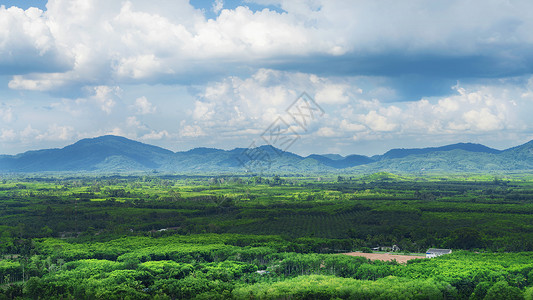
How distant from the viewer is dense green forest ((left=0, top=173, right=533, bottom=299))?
2167 inches

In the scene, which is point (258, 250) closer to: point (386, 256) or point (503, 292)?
point (386, 256)

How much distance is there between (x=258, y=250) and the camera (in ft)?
252

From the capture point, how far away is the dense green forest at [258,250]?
55.0m

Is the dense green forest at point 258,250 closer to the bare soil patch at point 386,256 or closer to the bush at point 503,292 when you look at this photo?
the bush at point 503,292

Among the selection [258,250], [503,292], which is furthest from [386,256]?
[503,292]

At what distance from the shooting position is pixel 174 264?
67312 mm

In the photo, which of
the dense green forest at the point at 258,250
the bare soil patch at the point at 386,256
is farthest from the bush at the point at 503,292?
the bare soil patch at the point at 386,256

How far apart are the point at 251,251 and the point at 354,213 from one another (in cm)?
6967

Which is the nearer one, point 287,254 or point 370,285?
point 370,285

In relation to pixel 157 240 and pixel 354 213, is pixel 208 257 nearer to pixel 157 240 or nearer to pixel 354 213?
pixel 157 240

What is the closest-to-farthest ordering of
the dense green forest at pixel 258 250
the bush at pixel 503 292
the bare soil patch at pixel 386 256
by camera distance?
the bush at pixel 503 292, the dense green forest at pixel 258 250, the bare soil patch at pixel 386 256

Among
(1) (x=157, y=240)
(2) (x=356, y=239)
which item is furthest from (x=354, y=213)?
(1) (x=157, y=240)

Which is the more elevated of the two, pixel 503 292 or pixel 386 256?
pixel 503 292

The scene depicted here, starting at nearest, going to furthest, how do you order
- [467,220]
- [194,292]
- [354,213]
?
[194,292]
[467,220]
[354,213]
